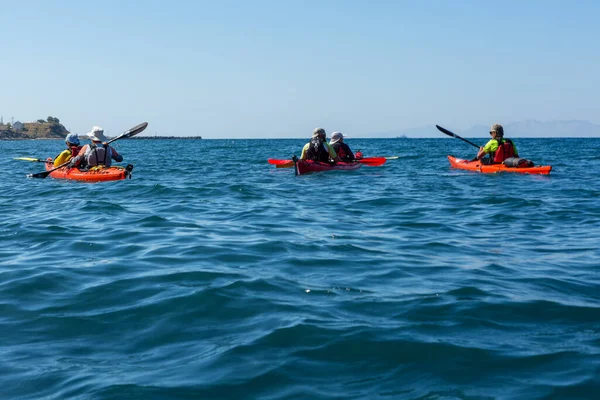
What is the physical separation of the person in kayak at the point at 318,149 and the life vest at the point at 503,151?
15.9 ft

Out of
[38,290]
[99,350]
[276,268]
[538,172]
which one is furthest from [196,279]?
[538,172]

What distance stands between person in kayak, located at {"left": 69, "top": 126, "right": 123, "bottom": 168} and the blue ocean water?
261 inches

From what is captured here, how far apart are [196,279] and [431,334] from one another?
244 centimetres

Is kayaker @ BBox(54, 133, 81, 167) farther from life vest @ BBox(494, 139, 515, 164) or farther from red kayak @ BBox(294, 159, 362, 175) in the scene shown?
life vest @ BBox(494, 139, 515, 164)

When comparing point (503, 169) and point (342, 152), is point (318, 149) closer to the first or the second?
point (342, 152)

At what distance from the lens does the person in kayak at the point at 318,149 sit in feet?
63.5

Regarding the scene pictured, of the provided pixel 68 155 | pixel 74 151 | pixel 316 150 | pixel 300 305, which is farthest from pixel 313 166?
pixel 300 305

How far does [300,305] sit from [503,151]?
15117 mm

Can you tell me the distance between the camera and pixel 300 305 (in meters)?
5.06

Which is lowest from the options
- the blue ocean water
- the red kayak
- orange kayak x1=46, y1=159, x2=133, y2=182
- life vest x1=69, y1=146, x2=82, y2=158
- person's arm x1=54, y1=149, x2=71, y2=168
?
the blue ocean water

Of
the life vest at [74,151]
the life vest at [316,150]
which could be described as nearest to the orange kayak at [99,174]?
the life vest at [74,151]

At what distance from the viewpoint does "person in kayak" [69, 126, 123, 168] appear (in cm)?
1700

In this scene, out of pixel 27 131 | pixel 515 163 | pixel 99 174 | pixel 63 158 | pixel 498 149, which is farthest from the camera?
pixel 27 131

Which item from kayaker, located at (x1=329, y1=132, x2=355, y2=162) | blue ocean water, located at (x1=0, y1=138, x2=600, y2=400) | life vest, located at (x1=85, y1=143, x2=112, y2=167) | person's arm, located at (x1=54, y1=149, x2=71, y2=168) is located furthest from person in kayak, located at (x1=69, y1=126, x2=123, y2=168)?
kayaker, located at (x1=329, y1=132, x2=355, y2=162)
